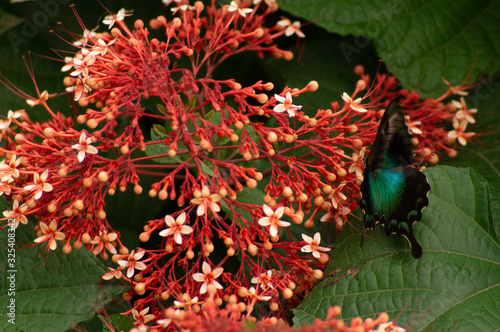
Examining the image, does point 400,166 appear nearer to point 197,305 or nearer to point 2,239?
point 197,305

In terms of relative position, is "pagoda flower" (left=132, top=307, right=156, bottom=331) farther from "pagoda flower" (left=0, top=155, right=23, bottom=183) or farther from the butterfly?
the butterfly

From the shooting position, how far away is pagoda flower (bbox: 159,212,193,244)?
1.50m

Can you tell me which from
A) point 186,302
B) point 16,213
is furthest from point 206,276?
point 16,213

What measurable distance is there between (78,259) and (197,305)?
23.4 inches

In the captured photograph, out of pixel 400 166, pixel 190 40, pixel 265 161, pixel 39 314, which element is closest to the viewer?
pixel 400 166

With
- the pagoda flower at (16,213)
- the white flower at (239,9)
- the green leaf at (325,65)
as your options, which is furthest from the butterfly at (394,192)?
the pagoda flower at (16,213)

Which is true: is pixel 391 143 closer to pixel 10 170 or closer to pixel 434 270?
pixel 434 270

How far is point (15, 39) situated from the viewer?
95.5 inches

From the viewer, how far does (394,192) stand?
1665 mm

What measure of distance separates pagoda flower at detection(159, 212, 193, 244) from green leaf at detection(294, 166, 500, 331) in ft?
1.59

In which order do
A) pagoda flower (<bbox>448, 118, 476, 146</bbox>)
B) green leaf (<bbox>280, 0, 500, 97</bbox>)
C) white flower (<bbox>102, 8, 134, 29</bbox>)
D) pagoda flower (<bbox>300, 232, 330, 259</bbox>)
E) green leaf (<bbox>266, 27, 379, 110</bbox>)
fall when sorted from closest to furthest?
pagoda flower (<bbox>300, 232, 330, 259</bbox>)
white flower (<bbox>102, 8, 134, 29</bbox>)
pagoda flower (<bbox>448, 118, 476, 146</bbox>)
green leaf (<bbox>280, 0, 500, 97</bbox>)
green leaf (<bbox>266, 27, 379, 110</bbox>)

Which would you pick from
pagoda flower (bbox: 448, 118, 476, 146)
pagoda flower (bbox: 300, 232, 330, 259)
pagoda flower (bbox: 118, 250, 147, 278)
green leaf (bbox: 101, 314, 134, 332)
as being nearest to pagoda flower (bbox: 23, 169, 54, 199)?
pagoda flower (bbox: 118, 250, 147, 278)

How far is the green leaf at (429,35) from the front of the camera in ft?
7.45

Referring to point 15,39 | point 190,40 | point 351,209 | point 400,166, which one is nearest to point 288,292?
point 351,209
